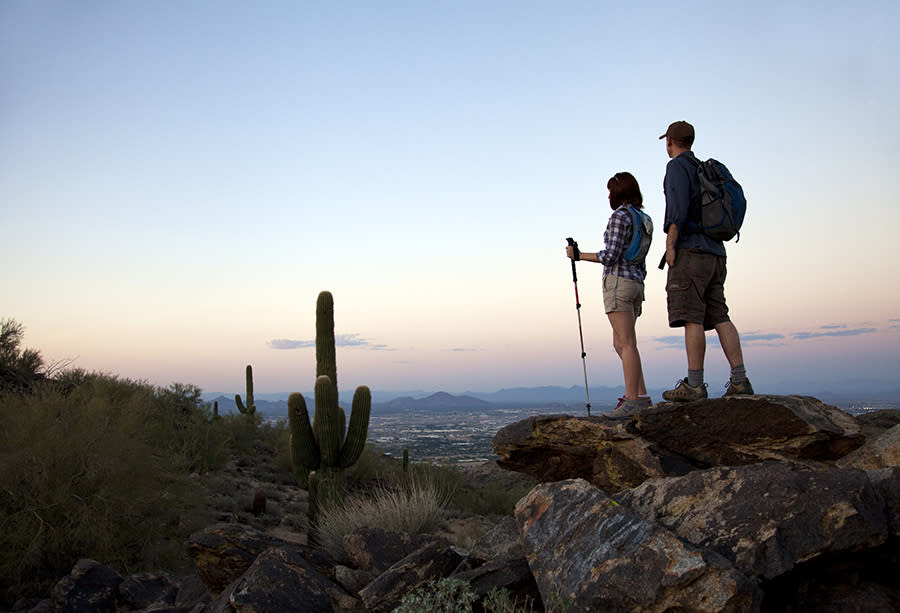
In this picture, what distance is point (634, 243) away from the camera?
680cm

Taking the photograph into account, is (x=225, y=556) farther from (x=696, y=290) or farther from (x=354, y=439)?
(x=696, y=290)

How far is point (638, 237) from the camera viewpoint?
6809 millimetres

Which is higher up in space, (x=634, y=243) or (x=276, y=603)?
(x=634, y=243)

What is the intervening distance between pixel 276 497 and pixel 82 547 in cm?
548

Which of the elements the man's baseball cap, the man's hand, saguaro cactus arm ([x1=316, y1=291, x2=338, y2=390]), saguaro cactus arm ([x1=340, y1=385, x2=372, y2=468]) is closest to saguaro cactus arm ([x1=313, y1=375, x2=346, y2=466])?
saguaro cactus arm ([x1=340, y1=385, x2=372, y2=468])

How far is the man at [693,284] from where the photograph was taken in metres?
6.28

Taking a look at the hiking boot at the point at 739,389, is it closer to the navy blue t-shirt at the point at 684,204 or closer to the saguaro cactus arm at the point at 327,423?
the navy blue t-shirt at the point at 684,204

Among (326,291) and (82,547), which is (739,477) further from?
(326,291)

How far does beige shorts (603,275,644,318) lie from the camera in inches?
268

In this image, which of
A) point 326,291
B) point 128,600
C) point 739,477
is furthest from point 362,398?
point 739,477

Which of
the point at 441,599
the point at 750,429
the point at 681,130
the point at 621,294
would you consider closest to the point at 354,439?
the point at 621,294

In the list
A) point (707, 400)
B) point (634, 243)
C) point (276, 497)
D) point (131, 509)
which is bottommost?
point (276, 497)

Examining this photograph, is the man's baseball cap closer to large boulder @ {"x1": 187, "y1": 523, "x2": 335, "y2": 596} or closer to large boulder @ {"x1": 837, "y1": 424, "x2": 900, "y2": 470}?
large boulder @ {"x1": 837, "y1": 424, "x2": 900, "y2": 470}

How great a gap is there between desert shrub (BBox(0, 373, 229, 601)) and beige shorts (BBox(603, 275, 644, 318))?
657cm
